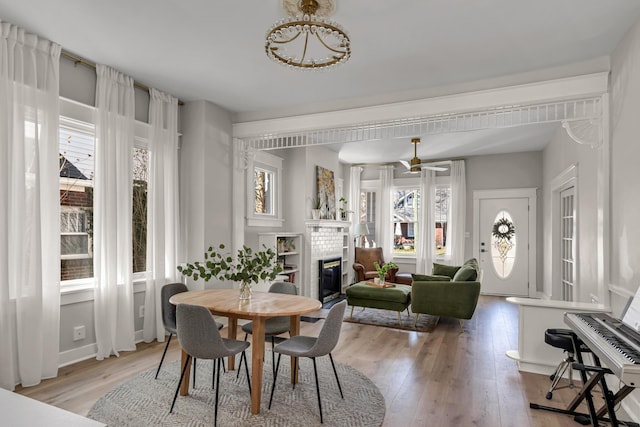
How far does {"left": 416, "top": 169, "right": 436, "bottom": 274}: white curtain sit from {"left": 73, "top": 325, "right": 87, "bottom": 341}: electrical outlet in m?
6.03

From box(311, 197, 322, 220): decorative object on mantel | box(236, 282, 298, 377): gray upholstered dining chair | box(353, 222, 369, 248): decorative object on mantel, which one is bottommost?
box(236, 282, 298, 377): gray upholstered dining chair

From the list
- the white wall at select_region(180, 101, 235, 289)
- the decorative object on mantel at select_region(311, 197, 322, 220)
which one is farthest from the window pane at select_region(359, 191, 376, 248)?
the white wall at select_region(180, 101, 235, 289)

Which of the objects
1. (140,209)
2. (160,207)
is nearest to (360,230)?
(160,207)

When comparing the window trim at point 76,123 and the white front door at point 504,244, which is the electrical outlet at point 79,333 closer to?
the window trim at point 76,123

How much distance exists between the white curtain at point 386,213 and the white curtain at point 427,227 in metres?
0.67

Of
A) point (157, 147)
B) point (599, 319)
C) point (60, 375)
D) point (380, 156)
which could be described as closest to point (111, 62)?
point (157, 147)

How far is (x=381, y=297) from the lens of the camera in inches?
203

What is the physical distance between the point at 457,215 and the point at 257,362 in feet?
19.9

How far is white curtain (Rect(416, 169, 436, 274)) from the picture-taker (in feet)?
25.8

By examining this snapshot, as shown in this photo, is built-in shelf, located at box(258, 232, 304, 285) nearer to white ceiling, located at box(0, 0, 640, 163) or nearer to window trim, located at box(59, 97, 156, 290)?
white ceiling, located at box(0, 0, 640, 163)

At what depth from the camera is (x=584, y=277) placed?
429 centimetres

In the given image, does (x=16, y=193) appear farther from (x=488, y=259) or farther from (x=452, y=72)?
(x=488, y=259)

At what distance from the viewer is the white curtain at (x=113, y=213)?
11.8 feet

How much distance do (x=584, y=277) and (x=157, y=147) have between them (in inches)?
196
